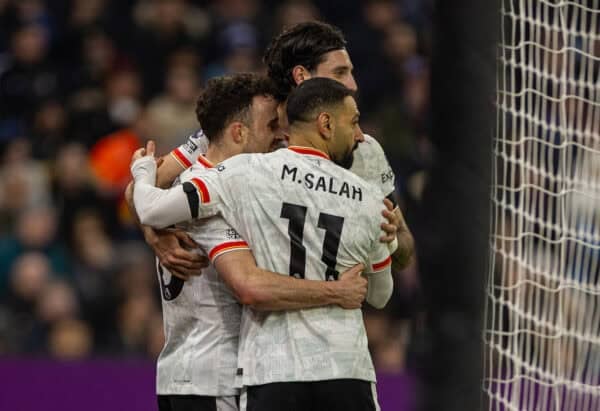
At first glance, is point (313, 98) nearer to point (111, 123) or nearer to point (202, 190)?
point (202, 190)

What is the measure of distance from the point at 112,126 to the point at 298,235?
544 centimetres

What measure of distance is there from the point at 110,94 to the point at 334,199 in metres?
5.78

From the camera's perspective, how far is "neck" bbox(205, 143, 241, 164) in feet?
13.9

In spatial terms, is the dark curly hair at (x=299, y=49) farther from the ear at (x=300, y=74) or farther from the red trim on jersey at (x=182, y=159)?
the red trim on jersey at (x=182, y=159)

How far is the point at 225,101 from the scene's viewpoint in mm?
4227

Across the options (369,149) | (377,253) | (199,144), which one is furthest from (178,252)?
(369,149)

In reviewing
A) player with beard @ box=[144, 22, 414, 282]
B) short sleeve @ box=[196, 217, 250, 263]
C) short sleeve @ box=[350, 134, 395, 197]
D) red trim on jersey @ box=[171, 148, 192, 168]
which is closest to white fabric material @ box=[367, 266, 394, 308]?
player with beard @ box=[144, 22, 414, 282]

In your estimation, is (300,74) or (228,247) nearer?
(228,247)

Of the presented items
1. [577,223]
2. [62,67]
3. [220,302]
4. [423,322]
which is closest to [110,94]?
[62,67]

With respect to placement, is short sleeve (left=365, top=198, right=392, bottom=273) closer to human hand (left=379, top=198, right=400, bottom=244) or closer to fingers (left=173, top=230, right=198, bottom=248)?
human hand (left=379, top=198, right=400, bottom=244)

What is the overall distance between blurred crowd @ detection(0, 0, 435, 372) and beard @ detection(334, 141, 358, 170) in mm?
2640

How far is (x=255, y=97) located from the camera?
427 centimetres

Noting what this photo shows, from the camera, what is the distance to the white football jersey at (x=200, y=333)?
13.5ft

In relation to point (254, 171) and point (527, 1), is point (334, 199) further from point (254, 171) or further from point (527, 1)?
point (527, 1)
